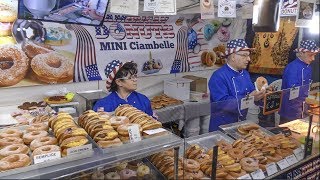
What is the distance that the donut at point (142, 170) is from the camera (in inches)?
81.5

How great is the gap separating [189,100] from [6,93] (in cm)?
358

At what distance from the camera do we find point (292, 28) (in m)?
7.30

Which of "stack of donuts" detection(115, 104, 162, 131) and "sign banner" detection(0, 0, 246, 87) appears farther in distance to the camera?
"sign banner" detection(0, 0, 246, 87)


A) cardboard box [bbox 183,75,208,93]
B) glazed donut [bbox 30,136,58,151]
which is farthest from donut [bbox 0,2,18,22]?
cardboard box [bbox 183,75,208,93]

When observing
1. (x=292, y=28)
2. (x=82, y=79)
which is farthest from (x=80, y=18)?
(x=292, y=28)

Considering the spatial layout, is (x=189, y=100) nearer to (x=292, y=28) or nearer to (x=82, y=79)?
(x=82, y=79)

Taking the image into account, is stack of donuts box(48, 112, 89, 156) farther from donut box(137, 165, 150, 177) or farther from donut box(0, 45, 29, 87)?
donut box(0, 45, 29, 87)

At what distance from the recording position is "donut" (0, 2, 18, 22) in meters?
4.49

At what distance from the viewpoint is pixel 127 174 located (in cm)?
198

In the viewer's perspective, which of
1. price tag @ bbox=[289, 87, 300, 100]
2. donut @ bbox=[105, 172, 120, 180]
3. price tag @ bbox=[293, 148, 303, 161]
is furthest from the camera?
price tag @ bbox=[289, 87, 300, 100]

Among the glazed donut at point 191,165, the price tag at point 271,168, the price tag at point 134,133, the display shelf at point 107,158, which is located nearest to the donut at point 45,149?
the display shelf at point 107,158

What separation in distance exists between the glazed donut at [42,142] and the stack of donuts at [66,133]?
32 mm

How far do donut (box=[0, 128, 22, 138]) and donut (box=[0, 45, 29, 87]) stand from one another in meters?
2.94

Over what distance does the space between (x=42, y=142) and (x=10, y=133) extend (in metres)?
0.35
